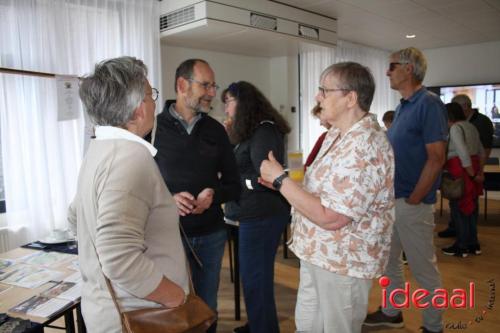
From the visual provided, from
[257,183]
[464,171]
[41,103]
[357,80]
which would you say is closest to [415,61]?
[357,80]

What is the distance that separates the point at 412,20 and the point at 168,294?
4.99 metres

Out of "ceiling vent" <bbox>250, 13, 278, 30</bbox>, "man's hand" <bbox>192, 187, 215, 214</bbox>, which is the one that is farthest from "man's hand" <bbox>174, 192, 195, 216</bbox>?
"ceiling vent" <bbox>250, 13, 278, 30</bbox>

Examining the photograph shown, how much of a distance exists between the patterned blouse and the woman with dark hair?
534 millimetres

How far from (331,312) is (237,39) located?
3.45 meters

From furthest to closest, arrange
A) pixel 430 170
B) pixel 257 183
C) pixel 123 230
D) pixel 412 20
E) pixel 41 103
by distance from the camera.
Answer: pixel 412 20, pixel 41 103, pixel 430 170, pixel 257 183, pixel 123 230

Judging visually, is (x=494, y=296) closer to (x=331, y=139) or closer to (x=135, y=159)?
(x=331, y=139)

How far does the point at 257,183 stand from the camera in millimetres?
1936

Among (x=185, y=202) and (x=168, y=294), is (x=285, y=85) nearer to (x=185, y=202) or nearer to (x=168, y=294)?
(x=185, y=202)

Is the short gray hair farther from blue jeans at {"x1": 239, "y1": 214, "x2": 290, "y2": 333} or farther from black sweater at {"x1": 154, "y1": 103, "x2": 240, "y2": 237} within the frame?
blue jeans at {"x1": 239, "y1": 214, "x2": 290, "y2": 333}

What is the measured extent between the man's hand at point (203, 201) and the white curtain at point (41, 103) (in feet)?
6.48

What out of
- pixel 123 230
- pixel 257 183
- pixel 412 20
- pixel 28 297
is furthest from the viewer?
pixel 412 20

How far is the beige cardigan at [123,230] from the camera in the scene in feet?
2.96

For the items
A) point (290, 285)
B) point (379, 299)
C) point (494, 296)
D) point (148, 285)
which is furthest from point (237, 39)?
point (148, 285)

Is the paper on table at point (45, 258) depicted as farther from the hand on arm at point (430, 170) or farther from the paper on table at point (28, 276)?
the hand on arm at point (430, 170)
